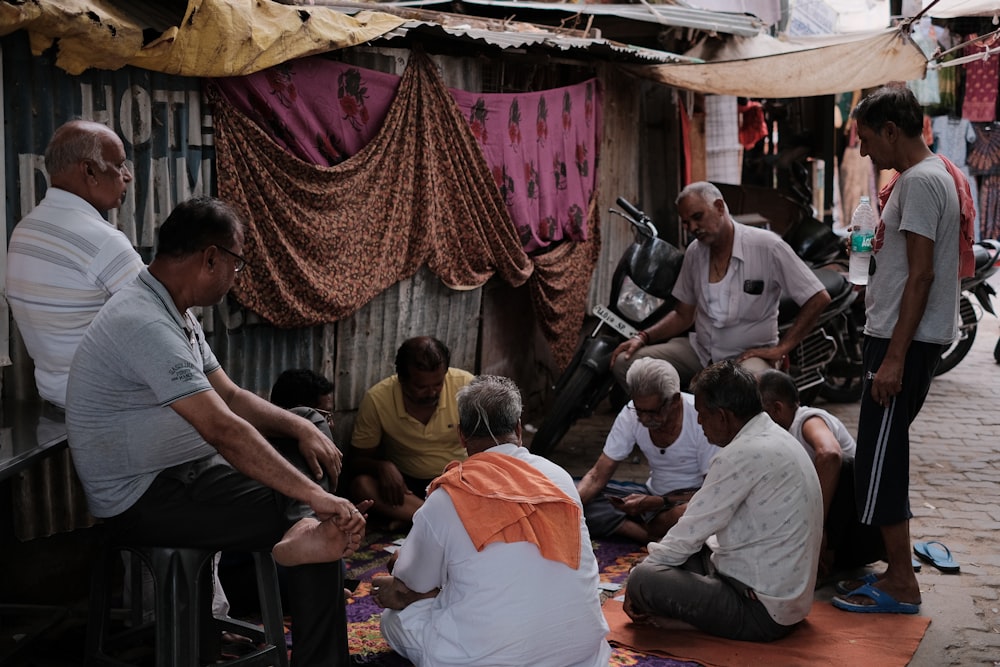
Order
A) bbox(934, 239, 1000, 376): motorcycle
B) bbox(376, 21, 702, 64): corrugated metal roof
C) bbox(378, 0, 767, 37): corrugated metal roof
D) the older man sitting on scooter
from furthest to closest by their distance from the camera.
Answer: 1. bbox(934, 239, 1000, 376): motorcycle
2. bbox(378, 0, 767, 37): corrugated metal roof
3. the older man sitting on scooter
4. bbox(376, 21, 702, 64): corrugated metal roof

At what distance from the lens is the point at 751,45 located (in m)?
9.83

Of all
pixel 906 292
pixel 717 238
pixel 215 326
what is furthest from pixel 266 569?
pixel 717 238

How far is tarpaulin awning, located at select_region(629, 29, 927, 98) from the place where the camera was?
813 centimetres

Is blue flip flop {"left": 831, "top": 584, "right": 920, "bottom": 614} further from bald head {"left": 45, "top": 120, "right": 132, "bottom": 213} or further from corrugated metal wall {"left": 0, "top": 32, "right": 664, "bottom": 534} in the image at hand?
bald head {"left": 45, "top": 120, "right": 132, "bottom": 213}

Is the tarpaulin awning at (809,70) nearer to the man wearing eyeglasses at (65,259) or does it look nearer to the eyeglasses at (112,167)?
the eyeglasses at (112,167)

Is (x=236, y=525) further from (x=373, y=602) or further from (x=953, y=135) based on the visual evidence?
(x=953, y=135)

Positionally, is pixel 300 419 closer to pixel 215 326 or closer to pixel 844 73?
pixel 215 326

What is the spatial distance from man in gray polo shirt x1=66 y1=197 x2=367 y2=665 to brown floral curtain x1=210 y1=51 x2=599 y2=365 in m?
1.75

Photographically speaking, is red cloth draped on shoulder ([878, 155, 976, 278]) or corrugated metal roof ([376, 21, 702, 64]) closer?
red cloth draped on shoulder ([878, 155, 976, 278])

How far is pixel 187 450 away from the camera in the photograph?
11.1 ft

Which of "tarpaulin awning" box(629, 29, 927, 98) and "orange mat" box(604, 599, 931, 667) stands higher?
"tarpaulin awning" box(629, 29, 927, 98)

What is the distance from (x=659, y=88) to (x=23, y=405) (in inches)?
284

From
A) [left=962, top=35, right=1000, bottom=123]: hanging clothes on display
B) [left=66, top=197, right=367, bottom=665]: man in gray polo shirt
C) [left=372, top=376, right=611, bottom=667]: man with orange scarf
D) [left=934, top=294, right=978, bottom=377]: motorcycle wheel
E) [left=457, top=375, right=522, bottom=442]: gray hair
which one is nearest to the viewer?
Result: [left=66, top=197, right=367, bottom=665]: man in gray polo shirt

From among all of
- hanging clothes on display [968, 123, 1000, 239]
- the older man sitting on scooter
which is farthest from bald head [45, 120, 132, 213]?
hanging clothes on display [968, 123, 1000, 239]
